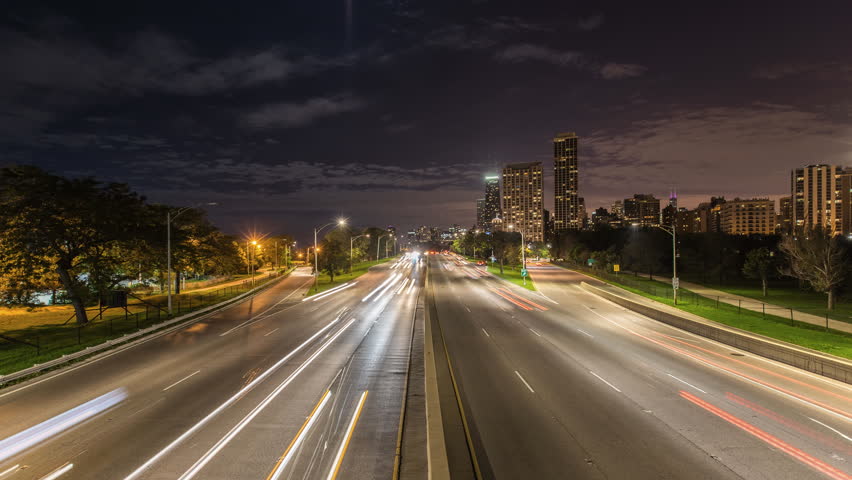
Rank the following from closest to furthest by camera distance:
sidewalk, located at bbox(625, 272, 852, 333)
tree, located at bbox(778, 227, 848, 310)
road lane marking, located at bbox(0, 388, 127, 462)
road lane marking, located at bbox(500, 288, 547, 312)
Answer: road lane marking, located at bbox(0, 388, 127, 462)
sidewalk, located at bbox(625, 272, 852, 333)
tree, located at bbox(778, 227, 848, 310)
road lane marking, located at bbox(500, 288, 547, 312)

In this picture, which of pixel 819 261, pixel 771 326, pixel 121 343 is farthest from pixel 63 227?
pixel 819 261

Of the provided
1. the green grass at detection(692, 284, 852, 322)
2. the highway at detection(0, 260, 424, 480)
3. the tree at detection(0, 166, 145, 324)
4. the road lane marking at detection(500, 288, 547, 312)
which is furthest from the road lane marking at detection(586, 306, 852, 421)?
the tree at detection(0, 166, 145, 324)

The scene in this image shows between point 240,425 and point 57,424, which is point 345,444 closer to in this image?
point 240,425

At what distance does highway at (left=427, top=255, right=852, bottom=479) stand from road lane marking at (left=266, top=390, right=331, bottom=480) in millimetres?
4554

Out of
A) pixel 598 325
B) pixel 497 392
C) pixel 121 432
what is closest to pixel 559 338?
pixel 598 325

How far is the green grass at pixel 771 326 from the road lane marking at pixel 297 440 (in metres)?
23.4

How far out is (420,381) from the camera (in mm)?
14906

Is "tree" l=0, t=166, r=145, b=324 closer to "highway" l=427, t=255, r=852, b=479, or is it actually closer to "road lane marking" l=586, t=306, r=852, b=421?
"highway" l=427, t=255, r=852, b=479

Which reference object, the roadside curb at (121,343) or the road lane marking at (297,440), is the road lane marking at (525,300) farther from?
the roadside curb at (121,343)

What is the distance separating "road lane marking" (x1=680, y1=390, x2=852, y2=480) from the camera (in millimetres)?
9477

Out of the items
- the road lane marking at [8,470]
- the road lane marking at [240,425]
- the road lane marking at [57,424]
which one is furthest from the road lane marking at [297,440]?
the road lane marking at [57,424]

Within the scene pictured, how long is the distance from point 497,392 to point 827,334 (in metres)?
23.3

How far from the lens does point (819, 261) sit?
3562 cm

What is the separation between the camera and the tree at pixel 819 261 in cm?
3475
